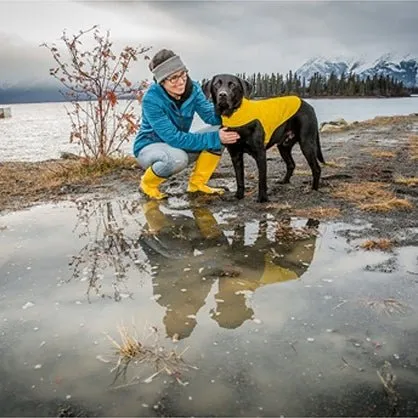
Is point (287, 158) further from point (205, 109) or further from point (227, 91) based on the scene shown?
point (227, 91)

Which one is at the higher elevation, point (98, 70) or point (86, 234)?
point (98, 70)

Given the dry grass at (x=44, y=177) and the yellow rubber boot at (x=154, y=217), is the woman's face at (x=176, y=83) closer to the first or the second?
the yellow rubber boot at (x=154, y=217)

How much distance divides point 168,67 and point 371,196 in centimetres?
309

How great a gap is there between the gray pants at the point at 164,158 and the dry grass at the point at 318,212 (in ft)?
5.54

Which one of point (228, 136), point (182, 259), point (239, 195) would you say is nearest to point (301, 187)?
point (239, 195)

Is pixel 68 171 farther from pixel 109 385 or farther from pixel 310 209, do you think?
pixel 109 385

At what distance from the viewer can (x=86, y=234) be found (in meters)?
4.56

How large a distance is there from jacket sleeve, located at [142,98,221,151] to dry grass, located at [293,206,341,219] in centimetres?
137

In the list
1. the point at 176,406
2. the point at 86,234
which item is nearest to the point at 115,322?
the point at 176,406

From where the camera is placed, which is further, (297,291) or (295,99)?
(295,99)

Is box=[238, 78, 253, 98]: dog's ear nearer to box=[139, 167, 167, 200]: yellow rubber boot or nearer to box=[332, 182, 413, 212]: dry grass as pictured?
box=[139, 167, 167, 200]: yellow rubber boot

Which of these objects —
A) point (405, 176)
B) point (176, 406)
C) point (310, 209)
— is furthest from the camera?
point (405, 176)

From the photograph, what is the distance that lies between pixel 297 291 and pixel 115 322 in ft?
4.25

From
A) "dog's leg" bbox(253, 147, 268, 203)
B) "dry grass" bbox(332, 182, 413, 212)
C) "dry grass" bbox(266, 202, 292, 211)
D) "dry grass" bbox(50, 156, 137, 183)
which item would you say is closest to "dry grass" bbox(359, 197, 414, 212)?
"dry grass" bbox(332, 182, 413, 212)
